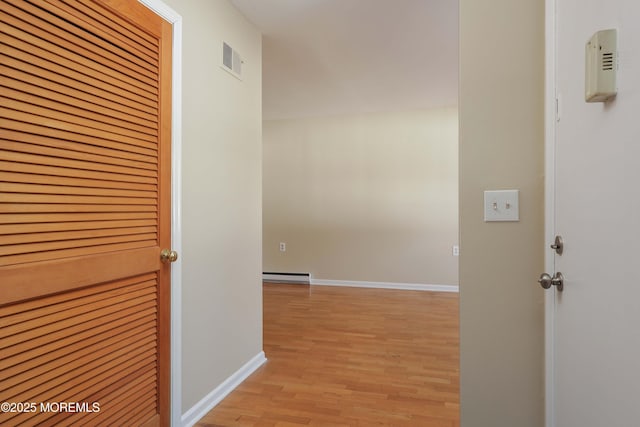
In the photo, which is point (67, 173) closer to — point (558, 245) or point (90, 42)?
point (90, 42)

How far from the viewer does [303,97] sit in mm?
4180

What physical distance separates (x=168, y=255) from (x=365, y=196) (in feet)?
12.0

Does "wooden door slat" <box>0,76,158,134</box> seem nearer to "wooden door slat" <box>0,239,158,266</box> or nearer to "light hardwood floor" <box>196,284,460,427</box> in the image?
"wooden door slat" <box>0,239,158,266</box>

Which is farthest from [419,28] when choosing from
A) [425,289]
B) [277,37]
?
[425,289]

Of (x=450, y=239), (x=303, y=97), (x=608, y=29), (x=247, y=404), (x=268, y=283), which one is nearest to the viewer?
(x=608, y=29)

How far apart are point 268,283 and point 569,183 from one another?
15.2 feet

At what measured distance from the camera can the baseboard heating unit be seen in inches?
204

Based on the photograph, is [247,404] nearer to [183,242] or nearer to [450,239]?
[183,242]

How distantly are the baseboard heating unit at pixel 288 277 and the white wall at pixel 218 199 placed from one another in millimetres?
2617

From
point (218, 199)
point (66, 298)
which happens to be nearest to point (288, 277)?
point (218, 199)

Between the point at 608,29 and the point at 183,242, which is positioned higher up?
the point at 608,29

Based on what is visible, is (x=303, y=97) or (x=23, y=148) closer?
(x=23, y=148)

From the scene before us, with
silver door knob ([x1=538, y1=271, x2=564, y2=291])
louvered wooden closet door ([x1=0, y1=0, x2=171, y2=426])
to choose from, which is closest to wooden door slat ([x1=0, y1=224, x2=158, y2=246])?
louvered wooden closet door ([x1=0, y1=0, x2=171, y2=426])

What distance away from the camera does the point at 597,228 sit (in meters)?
0.82
